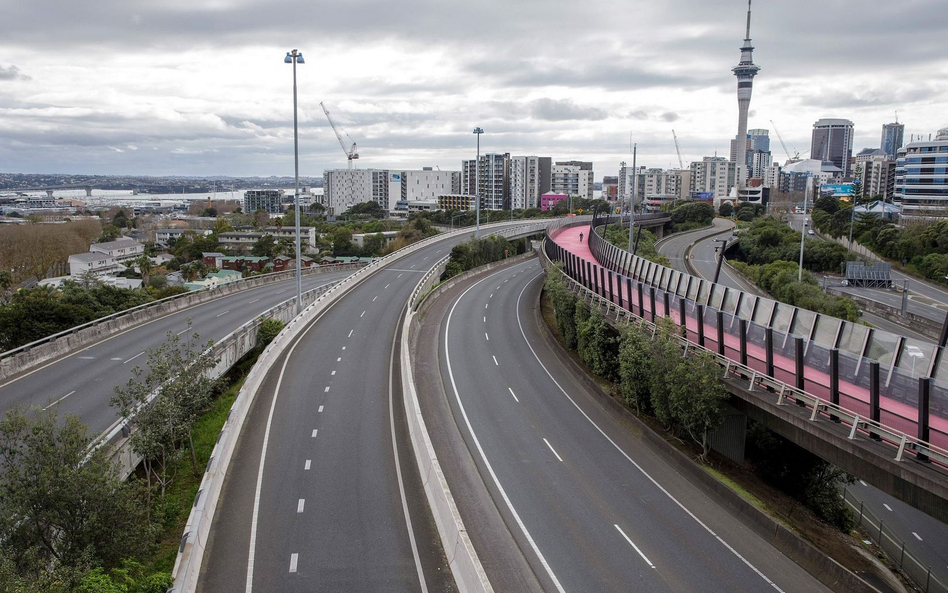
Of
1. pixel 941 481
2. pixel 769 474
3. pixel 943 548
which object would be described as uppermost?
pixel 941 481

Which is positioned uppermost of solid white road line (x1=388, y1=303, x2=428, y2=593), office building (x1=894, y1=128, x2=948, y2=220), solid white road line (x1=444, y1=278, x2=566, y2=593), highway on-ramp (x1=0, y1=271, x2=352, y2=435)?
office building (x1=894, y1=128, x2=948, y2=220)

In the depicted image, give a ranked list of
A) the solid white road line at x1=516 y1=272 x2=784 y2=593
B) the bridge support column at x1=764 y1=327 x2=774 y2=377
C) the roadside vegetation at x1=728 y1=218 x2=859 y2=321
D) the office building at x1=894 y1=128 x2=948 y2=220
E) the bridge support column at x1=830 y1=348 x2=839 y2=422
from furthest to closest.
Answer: the office building at x1=894 y1=128 x2=948 y2=220
the roadside vegetation at x1=728 y1=218 x2=859 y2=321
the bridge support column at x1=764 y1=327 x2=774 y2=377
the bridge support column at x1=830 y1=348 x2=839 y2=422
the solid white road line at x1=516 y1=272 x2=784 y2=593

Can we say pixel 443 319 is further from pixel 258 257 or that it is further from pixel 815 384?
pixel 258 257

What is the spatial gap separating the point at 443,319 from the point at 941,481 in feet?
118

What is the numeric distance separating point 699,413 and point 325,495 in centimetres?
1207

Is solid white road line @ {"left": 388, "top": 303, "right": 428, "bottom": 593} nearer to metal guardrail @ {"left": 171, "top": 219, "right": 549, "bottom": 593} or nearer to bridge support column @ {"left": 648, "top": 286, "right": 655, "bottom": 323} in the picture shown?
metal guardrail @ {"left": 171, "top": 219, "right": 549, "bottom": 593}

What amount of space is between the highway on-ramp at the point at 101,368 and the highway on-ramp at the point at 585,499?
12.3 m

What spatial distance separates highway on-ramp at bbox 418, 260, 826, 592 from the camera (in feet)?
56.6

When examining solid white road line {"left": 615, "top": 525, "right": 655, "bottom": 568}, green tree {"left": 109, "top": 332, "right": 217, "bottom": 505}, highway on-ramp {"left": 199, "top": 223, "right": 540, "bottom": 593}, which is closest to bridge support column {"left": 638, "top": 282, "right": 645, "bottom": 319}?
highway on-ramp {"left": 199, "top": 223, "right": 540, "bottom": 593}

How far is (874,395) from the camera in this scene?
1719 cm

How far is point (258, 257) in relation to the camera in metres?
110

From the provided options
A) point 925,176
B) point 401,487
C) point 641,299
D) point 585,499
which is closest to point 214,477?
point 401,487

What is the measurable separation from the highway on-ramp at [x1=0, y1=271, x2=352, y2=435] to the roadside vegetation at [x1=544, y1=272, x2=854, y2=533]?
17.1 metres

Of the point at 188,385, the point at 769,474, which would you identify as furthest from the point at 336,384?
the point at 769,474
